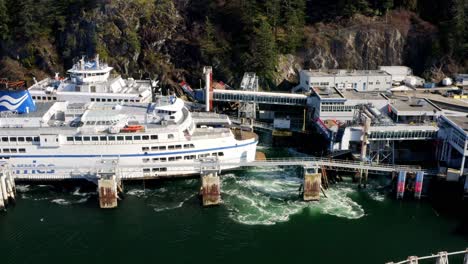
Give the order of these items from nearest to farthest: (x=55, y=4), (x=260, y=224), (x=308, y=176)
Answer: (x=260, y=224), (x=308, y=176), (x=55, y=4)

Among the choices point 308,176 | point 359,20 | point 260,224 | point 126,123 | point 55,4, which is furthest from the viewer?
point 55,4

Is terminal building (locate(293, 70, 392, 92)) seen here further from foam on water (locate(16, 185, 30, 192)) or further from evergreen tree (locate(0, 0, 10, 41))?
evergreen tree (locate(0, 0, 10, 41))

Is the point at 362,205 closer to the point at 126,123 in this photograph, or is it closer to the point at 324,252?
the point at 324,252

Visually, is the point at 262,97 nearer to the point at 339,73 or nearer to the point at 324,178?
the point at 339,73

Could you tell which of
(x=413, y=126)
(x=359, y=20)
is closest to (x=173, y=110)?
(x=413, y=126)

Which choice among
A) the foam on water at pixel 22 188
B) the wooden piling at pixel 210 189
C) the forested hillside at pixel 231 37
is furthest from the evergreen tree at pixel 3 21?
the wooden piling at pixel 210 189

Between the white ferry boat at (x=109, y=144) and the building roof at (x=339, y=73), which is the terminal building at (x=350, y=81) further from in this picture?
the white ferry boat at (x=109, y=144)

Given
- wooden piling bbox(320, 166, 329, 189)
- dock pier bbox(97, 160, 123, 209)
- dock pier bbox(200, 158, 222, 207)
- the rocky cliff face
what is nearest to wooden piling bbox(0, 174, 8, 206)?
dock pier bbox(97, 160, 123, 209)
